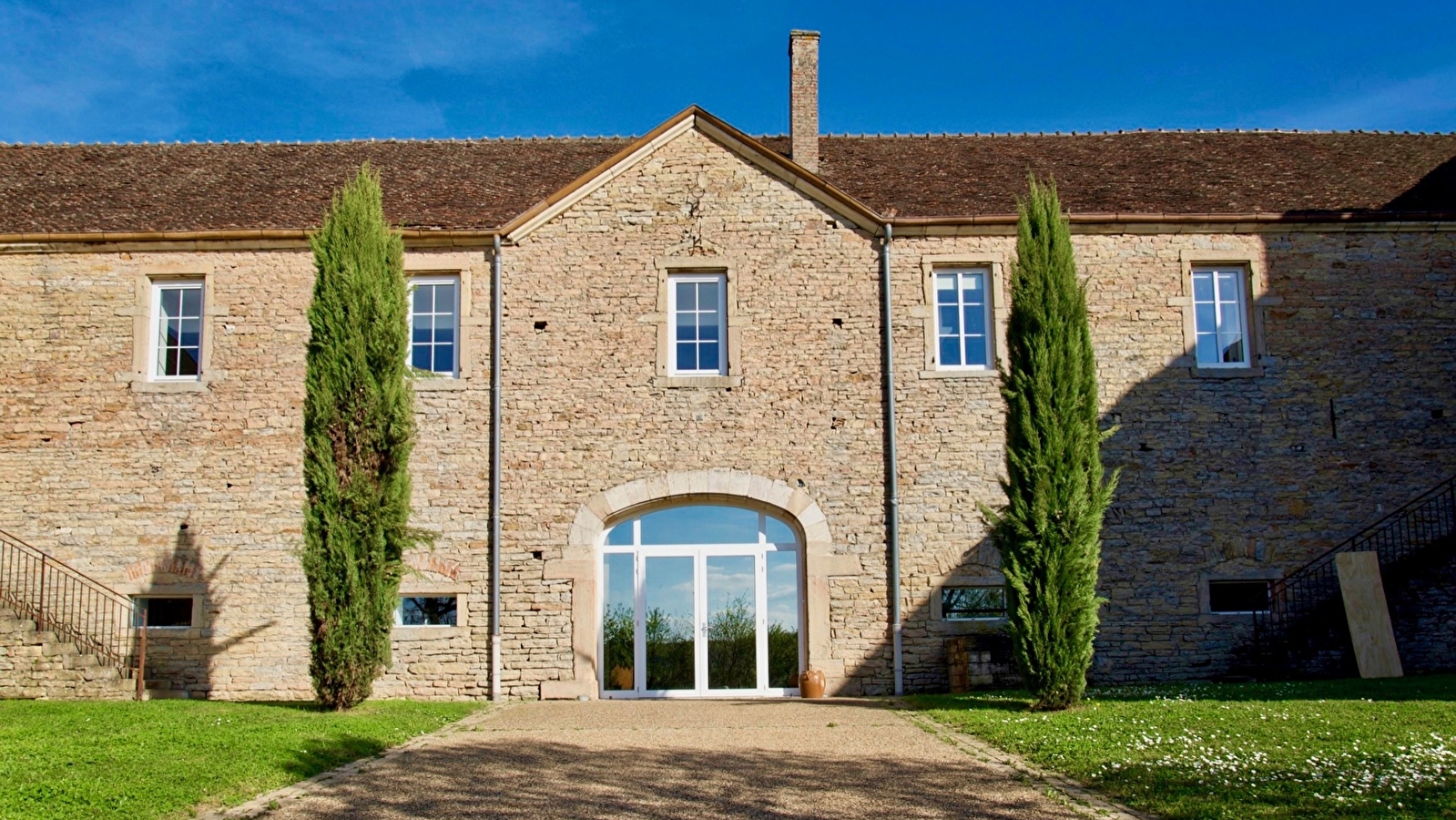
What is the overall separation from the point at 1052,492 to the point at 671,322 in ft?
18.0

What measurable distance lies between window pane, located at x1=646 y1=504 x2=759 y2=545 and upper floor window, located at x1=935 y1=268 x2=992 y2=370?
3030 millimetres

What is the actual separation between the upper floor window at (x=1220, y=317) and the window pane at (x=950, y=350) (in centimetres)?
292

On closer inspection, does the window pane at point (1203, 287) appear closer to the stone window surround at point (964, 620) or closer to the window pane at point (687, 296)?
the stone window surround at point (964, 620)

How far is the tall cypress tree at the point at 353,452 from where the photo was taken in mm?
12305

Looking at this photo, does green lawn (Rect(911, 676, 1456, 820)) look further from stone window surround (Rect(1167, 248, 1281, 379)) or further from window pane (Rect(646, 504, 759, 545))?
stone window surround (Rect(1167, 248, 1281, 379))

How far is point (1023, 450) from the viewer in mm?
11961

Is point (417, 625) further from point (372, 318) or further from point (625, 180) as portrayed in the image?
point (625, 180)

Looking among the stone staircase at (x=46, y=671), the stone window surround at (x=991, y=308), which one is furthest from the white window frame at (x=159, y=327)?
the stone window surround at (x=991, y=308)

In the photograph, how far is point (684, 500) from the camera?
601 inches

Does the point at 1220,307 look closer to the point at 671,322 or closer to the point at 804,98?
the point at 804,98

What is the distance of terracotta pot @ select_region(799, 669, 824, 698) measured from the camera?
47.7ft

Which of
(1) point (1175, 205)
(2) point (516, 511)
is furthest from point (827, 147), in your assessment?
(2) point (516, 511)

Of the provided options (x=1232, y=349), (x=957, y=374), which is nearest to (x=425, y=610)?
(x=957, y=374)

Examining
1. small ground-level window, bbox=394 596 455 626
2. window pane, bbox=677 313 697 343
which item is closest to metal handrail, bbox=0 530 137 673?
small ground-level window, bbox=394 596 455 626
